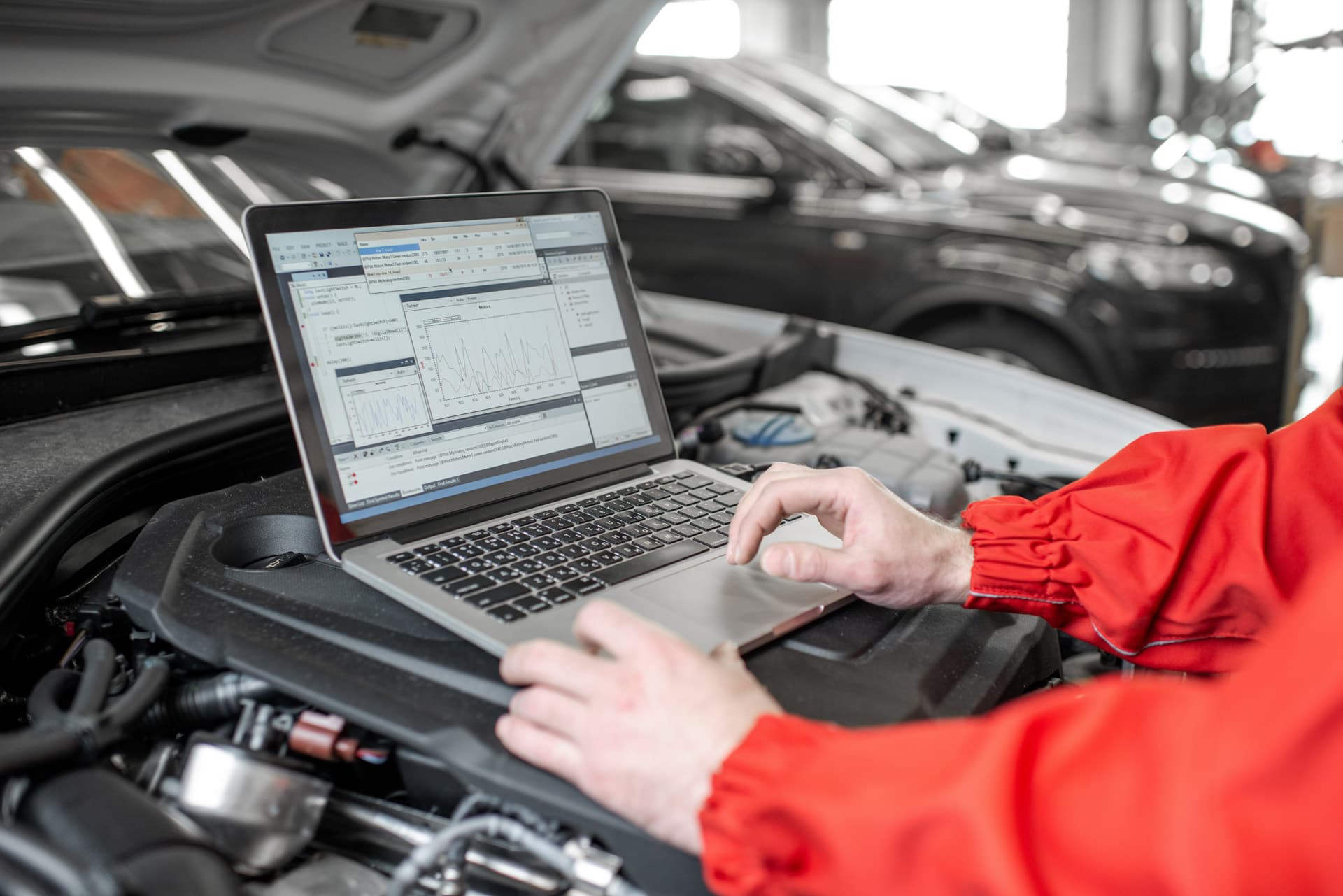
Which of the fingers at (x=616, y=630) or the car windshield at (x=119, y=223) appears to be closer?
the fingers at (x=616, y=630)

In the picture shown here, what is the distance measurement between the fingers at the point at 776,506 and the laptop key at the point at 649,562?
37 mm

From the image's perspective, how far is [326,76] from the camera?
1.39m

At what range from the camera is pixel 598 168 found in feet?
Answer: 11.6

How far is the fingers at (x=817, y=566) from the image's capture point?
0.77 m

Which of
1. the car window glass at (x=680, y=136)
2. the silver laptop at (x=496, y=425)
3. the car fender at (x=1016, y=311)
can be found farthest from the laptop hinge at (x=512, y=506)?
the car window glass at (x=680, y=136)

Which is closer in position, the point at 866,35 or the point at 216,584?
the point at 216,584

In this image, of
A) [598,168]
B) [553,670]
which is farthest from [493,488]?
[598,168]

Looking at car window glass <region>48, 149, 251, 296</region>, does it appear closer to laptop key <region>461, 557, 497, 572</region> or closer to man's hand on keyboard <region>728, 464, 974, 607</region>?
laptop key <region>461, 557, 497, 572</region>

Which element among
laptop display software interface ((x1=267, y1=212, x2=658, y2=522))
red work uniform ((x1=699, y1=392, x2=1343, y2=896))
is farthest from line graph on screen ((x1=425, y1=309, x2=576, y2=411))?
red work uniform ((x1=699, y1=392, x2=1343, y2=896))

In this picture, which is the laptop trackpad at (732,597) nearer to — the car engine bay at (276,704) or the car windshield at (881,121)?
the car engine bay at (276,704)

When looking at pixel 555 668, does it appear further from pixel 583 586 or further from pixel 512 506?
pixel 512 506

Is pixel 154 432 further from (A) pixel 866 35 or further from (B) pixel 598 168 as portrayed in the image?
(A) pixel 866 35

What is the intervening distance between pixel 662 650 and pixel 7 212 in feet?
3.68

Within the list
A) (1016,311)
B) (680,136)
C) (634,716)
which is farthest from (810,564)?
(680,136)
